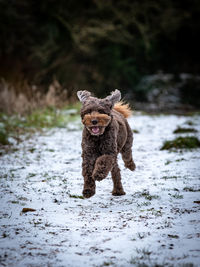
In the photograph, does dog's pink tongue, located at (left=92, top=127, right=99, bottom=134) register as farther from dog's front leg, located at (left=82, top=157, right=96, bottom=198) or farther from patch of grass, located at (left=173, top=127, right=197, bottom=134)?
patch of grass, located at (left=173, top=127, right=197, bottom=134)

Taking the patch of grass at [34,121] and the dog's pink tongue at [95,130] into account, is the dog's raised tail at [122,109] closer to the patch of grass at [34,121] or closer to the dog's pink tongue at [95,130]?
the dog's pink tongue at [95,130]

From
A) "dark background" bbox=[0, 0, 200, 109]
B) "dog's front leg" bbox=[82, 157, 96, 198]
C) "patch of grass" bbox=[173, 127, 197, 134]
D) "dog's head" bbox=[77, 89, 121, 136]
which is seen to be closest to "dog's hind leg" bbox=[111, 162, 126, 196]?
"dog's front leg" bbox=[82, 157, 96, 198]

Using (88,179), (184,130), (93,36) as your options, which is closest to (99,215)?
(88,179)

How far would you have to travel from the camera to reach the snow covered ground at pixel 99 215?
3.03 meters

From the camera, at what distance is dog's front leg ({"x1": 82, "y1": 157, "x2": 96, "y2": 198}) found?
447 cm

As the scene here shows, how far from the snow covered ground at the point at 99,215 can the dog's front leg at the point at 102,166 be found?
42 centimetres

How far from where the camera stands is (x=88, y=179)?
4.51 meters

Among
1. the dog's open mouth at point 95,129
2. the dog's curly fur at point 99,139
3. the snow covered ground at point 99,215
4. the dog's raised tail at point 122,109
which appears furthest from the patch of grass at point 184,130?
the dog's open mouth at point 95,129

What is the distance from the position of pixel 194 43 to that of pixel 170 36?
2481 mm

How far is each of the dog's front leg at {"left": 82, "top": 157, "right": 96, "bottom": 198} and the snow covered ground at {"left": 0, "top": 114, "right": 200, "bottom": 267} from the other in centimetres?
19

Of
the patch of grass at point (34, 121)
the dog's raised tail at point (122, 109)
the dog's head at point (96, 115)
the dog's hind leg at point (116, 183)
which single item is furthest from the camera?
the patch of grass at point (34, 121)

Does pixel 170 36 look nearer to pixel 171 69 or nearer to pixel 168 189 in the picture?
pixel 171 69

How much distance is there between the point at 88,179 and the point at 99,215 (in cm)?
55

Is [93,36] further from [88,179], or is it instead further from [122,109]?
[88,179]
